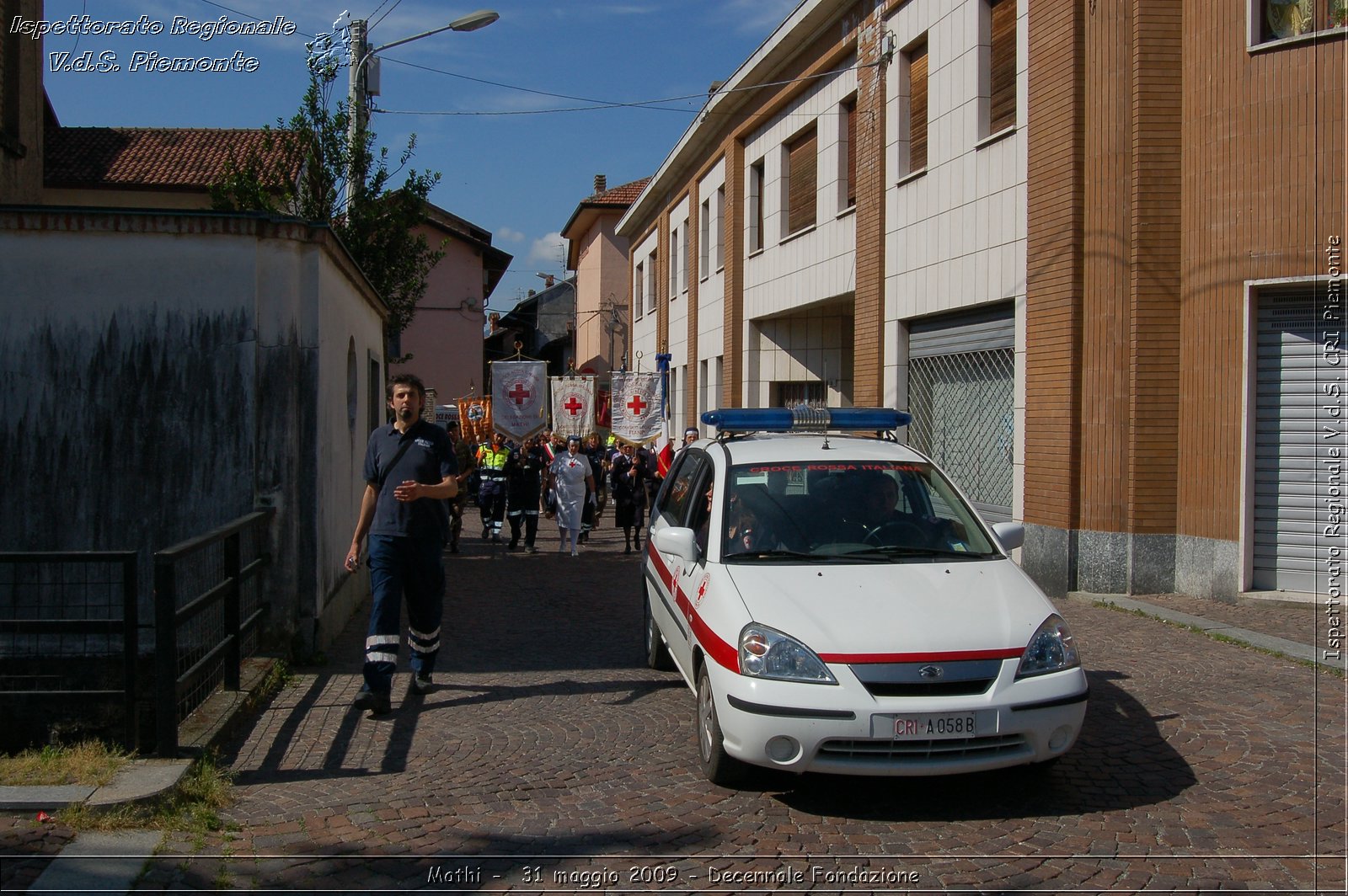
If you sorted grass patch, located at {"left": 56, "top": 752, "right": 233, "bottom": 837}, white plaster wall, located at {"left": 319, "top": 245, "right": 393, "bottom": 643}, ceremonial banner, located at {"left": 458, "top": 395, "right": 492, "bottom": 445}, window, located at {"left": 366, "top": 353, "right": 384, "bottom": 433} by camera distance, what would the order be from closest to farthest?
grass patch, located at {"left": 56, "top": 752, "right": 233, "bottom": 837}
white plaster wall, located at {"left": 319, "top": 245, "right": 393, "bottom": 643}
window, located at {"left": 366, "top": 353, "right": 384, "bottom": 433}
ceremonial banner, located at {"left": 458, "top": 395, "right": 492, "bottom": 445}

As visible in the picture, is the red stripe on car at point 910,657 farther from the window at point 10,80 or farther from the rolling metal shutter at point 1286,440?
the window at point 10,80

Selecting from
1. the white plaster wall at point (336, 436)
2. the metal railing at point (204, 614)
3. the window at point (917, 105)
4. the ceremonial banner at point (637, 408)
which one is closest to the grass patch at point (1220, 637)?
the white plaster wall at point (336, 436)

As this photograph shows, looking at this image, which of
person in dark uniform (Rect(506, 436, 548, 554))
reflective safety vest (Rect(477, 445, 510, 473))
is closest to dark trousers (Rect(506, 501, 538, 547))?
person in dark uniform (Rect(506, 436, 548, 554))

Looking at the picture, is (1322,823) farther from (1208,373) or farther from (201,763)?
(1208,373)

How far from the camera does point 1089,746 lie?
20.7 ft

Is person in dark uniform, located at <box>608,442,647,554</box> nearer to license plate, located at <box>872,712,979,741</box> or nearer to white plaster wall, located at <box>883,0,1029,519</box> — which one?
white plaster wall, located at <box>883,0,1029,519</box>

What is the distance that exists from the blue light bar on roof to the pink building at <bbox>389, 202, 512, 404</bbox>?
131 feet

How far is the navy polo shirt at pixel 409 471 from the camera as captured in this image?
722cm

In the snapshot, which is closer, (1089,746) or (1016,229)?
(1089,746)

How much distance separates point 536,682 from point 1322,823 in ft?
15.8

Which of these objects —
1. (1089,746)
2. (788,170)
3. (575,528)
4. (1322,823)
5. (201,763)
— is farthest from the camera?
(788,170)

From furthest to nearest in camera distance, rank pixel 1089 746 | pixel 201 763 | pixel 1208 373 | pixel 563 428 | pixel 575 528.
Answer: pixel 563 428 → pixel 575 528 → pixel 1208 373 → pixel 1089 746 → pixel 201 763

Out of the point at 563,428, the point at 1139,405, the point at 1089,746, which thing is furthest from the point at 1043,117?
the point at 563,428

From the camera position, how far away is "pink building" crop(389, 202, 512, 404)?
47.1 meters
